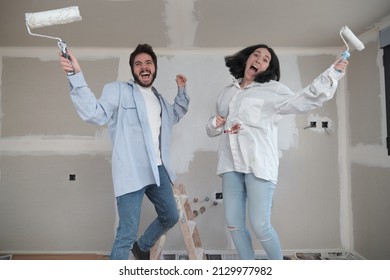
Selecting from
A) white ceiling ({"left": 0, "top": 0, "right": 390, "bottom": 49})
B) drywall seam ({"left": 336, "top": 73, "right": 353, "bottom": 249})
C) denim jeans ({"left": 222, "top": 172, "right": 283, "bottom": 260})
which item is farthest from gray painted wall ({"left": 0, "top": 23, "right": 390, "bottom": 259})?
denim jeans ({"left": 222, "top": 172, "right": 283, "bottom": 260})

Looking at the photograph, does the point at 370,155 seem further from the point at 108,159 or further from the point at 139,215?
the point at 108,159

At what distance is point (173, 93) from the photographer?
249 centimetres

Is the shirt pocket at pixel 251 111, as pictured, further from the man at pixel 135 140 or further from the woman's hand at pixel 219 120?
the man at pixel 135 140

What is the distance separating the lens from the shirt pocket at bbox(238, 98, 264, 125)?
1.60 metres

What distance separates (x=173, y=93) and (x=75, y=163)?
0.98 metres

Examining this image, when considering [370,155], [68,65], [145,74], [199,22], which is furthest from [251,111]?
[370,155]

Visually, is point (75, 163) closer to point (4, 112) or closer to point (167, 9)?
point (4, 112)

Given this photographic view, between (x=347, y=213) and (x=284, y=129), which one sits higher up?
(x=284, y=129)

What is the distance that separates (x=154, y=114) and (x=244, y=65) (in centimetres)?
61

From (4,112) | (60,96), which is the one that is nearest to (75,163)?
(60,96)

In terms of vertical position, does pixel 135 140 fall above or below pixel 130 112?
below

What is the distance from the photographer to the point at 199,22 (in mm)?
1987

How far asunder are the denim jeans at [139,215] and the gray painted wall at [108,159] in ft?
2.22

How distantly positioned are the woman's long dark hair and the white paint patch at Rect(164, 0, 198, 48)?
1.28 feet
